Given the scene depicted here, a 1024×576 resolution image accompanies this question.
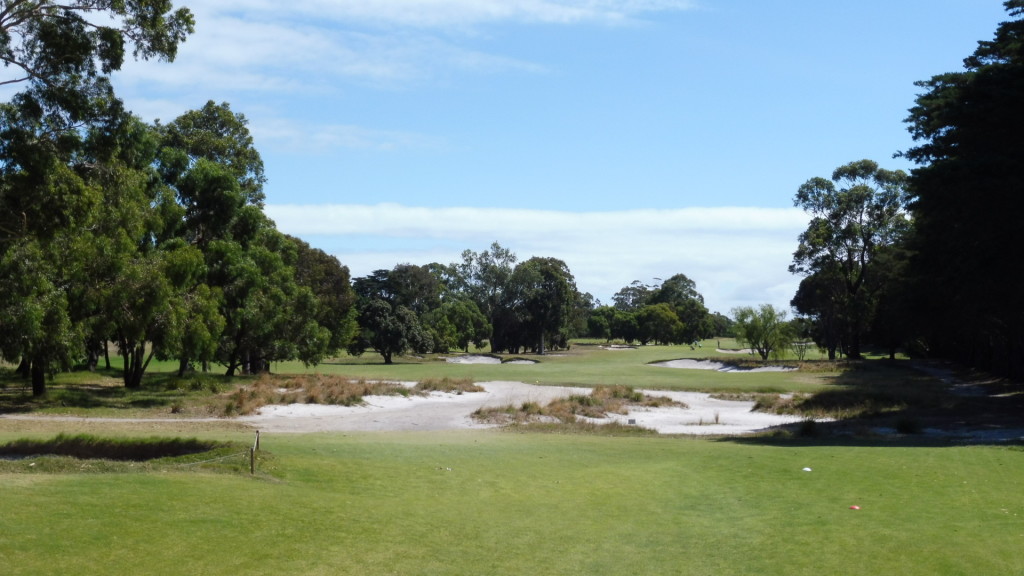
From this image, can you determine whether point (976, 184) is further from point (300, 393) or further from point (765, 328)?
point (765, 328)

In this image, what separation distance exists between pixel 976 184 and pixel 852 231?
207ft

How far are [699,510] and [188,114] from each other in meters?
54.9

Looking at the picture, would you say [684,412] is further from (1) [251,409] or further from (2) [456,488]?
(2) [456,488]

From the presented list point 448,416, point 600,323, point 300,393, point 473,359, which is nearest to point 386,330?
point 473,359

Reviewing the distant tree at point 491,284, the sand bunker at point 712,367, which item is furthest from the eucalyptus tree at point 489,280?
the sand bunker at point 712,367

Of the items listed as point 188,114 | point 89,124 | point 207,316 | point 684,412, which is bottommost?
point 684,412

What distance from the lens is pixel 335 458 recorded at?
17.2 m

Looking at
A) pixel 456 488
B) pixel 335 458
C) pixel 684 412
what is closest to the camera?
pixel 456 488

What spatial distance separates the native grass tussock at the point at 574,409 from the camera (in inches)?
1286

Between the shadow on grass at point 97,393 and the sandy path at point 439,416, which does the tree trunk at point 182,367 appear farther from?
the sandy path at point 439,416

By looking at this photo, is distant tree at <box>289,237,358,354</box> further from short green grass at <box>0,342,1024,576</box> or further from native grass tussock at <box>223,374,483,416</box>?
Answer: short green grass at <box>0,342,1024,576</box>

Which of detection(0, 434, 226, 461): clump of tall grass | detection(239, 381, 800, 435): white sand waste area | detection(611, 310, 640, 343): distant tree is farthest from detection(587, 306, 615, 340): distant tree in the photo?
detection(0, 434, 226, 461): clump of tall grass

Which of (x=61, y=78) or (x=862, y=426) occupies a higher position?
(x=61, y=78)

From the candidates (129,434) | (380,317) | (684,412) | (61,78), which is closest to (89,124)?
(61,78)
